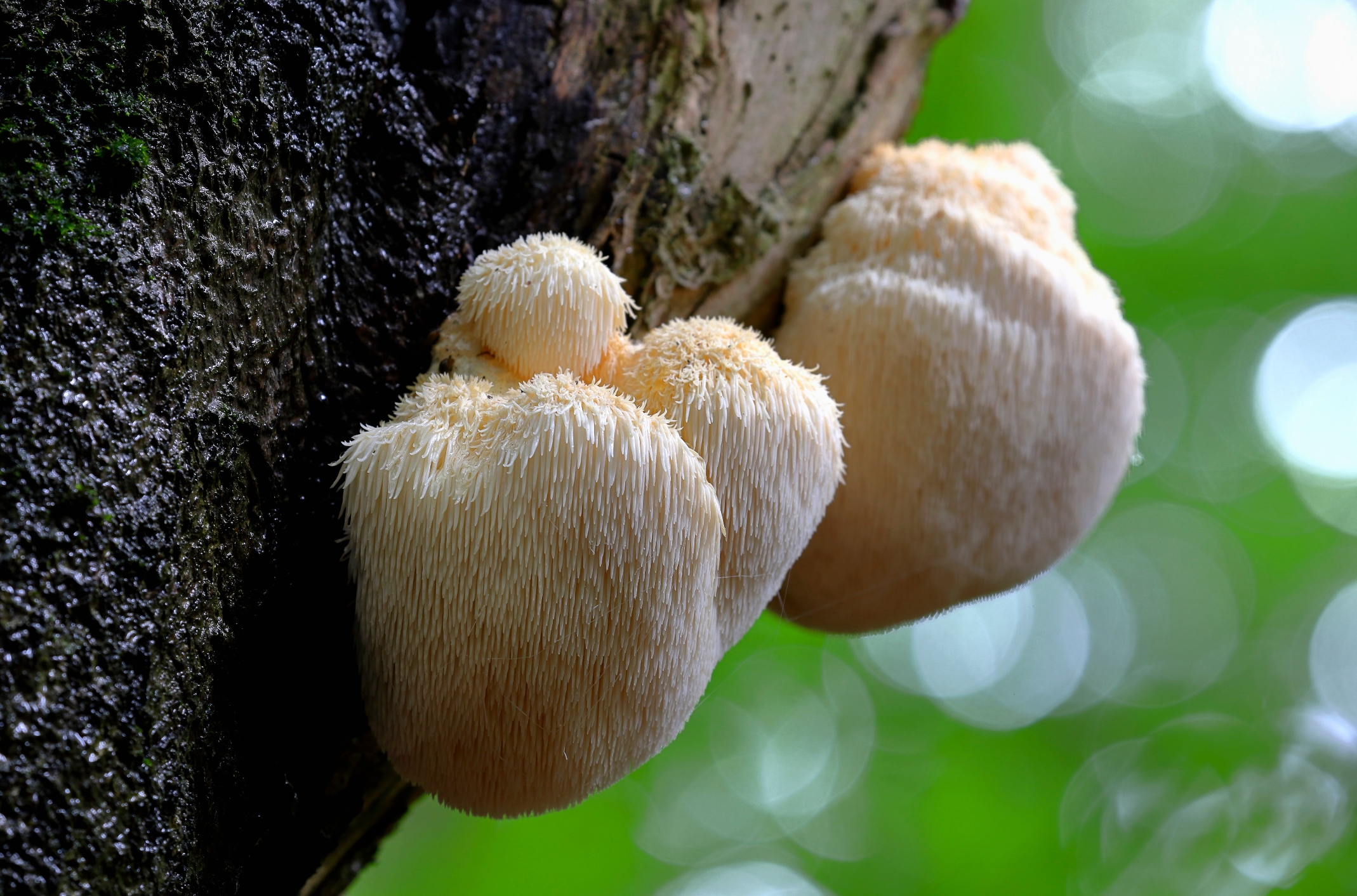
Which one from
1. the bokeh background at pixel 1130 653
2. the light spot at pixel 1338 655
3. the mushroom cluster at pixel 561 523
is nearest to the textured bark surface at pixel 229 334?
the mushroom cluster at pixel 561 523

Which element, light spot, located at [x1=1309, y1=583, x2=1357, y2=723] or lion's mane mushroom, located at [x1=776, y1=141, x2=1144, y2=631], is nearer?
lion's mane mushroom, located at [x1=776, y1=141, x2=1144, y2=631]

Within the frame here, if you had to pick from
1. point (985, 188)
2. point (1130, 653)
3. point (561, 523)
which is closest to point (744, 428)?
point (561, 523)

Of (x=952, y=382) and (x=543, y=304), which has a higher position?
(x=543, y=304)

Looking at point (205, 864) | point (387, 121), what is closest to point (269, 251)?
point (387, 121)

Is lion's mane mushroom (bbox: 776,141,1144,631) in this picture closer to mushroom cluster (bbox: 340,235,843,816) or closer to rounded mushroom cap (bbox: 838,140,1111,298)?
rounded mushroom cap (bbox: 838,140,1111,298)

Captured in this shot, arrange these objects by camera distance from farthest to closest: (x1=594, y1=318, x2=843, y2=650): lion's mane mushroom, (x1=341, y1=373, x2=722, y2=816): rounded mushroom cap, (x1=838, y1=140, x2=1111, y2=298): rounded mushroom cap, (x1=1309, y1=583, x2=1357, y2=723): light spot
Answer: (x1=1309, y1=583, x2=1357, y2=723): light spot
(x1=838, y1=140, x2=1111, y2=298): rounded mushroom cap
(x1=594, y1=318, x2=843, y2=650): lion's mane mushroom
(x1=341, y1=373, x2=722, y2=816): rounded mushroom cap

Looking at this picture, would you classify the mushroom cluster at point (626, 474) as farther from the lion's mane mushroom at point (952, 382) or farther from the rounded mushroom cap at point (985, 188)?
the rounded mushroom cap at point (985, 188)

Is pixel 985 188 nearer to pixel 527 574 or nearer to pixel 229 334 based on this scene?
pixel 527 574

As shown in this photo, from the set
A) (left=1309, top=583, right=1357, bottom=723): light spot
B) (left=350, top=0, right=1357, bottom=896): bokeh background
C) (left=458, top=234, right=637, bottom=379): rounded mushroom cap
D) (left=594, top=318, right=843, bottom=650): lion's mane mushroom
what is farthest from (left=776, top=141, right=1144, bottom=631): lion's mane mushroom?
(left=1309, top=583, right=1357, bottom=723): light spot
